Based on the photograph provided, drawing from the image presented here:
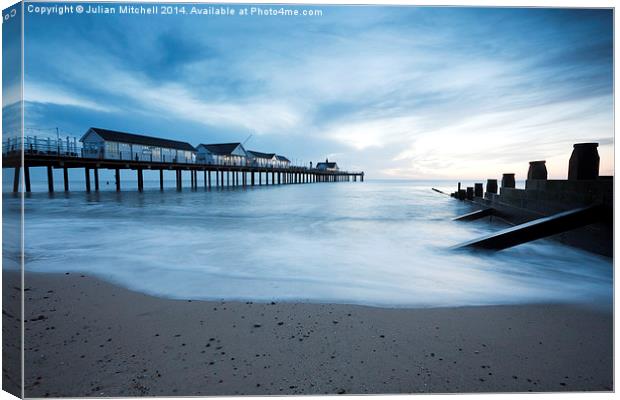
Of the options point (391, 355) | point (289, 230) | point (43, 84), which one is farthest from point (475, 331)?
point (289, 230)

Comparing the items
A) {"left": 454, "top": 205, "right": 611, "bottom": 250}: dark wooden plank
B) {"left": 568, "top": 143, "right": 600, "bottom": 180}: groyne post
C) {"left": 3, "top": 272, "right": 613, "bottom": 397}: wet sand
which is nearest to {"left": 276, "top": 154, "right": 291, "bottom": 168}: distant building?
{"left": 568, "top": 143, "right": 600, "bottom": 180}: groyne post

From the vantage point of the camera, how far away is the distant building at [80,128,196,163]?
73.8ft

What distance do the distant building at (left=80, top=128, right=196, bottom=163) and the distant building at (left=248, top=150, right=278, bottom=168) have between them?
689 inches

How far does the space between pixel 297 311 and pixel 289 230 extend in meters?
4.60

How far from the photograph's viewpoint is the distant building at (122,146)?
73.8 ft

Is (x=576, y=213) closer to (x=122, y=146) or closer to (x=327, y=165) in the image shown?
(x=122, y=146)

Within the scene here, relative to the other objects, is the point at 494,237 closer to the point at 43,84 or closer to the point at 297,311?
the point at 297,311

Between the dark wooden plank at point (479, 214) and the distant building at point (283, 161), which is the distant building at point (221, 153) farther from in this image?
the dark wooden plank at point (479, 214)

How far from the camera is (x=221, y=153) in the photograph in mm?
37000

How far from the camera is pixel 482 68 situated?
9.36 feet

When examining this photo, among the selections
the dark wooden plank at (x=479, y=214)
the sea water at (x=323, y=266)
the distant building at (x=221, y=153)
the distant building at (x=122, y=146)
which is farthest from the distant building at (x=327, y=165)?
the sea water at (x=323, y=266)

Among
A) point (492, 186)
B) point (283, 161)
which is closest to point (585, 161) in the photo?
point (492, 186)

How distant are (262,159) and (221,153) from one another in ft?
44.8

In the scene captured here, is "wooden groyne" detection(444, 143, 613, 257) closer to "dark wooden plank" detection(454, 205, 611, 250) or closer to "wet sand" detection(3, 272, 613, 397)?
"dark wooden plank" detection(454, 205, 611, 250)
